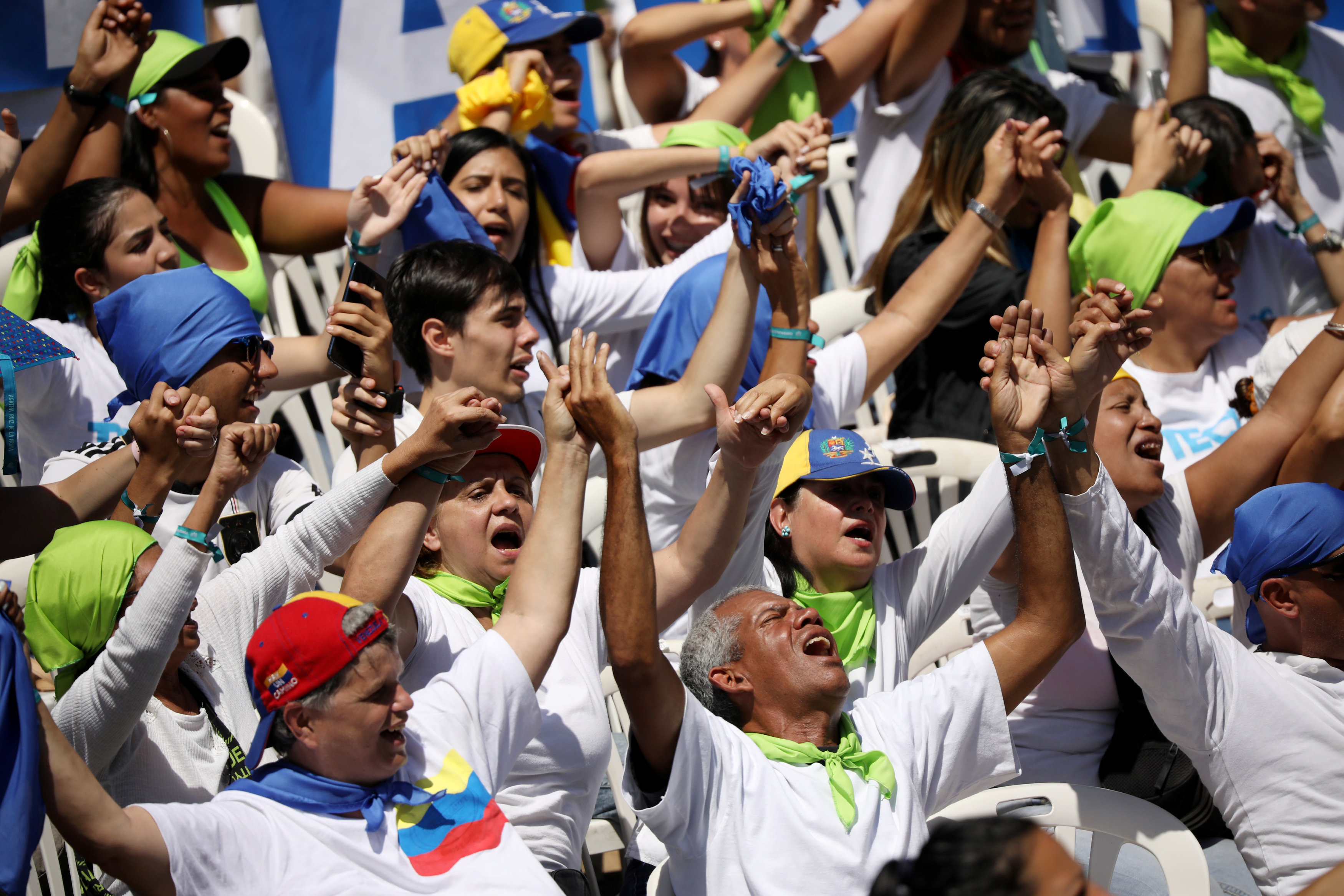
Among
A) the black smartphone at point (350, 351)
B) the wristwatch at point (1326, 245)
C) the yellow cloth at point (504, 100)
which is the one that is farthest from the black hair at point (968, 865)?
the wristwatch at point (1326, 245)

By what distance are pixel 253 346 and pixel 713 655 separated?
1.33 metres

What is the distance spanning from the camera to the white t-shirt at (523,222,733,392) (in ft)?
13.8

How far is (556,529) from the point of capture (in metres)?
2.59

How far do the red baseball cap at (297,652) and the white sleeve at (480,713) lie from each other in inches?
9.0

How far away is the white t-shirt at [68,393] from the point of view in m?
3.53

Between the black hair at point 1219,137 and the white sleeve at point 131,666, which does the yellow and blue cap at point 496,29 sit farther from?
the white sleeve at point 131,666

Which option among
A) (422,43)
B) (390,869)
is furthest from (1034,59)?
(390,869)

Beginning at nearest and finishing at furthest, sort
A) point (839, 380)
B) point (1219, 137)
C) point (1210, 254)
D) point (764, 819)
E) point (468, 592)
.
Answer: point (764, 819)
point (468, 592)
point (839, 380)
point (1210, 254)
point (1219, 137)

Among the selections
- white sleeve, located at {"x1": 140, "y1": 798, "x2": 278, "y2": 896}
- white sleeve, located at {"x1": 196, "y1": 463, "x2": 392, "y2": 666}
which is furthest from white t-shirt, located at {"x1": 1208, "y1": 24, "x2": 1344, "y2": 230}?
white sleeve, located at {"x1": 140, "y1": 798, "x2": 278, "y2": 896}

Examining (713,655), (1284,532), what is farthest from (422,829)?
(1284,532)

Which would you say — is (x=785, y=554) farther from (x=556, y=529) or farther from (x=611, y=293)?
(x=611, y=293)

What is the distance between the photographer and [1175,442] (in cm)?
420

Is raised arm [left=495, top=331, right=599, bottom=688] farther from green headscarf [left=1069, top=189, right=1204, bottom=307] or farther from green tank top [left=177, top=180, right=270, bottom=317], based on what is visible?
green headscarf [left=1069, top=189, right=1204, bottom=307]

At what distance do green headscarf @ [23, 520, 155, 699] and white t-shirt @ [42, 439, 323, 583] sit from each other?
425 mm
